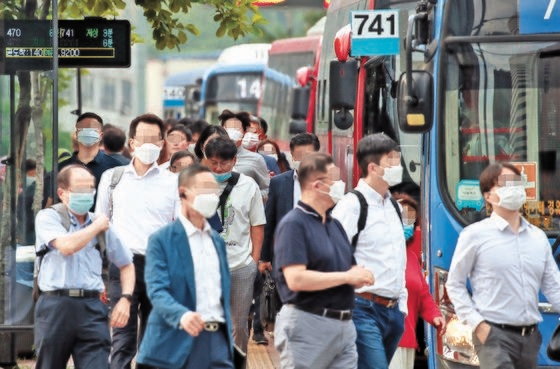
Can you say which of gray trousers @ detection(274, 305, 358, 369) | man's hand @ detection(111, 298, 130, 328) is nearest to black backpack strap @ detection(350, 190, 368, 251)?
gray trousers @ detection(274, 305, 358, 369)

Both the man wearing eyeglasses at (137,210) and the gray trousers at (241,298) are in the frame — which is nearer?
the man wearing eyeglasses at (137,210)

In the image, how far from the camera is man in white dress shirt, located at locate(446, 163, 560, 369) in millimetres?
9164

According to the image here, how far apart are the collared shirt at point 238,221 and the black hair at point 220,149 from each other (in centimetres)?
29

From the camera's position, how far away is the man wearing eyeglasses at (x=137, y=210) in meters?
10.7

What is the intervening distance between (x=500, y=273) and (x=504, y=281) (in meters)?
0.05

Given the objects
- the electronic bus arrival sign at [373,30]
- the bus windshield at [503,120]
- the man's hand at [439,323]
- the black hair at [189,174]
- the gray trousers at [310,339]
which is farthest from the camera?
the electronic bus arrival sign at [373,30]

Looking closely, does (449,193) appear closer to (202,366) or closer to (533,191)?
(533,191)

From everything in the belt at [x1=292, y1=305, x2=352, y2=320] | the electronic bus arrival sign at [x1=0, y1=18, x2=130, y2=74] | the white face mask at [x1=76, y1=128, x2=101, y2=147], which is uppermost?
the electronic bus arrival sign at [x1=0, y1=18, x2=130, y2=74]

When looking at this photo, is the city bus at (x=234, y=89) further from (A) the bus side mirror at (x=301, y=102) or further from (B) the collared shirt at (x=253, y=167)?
(B) the collared shirt at (x=253, y=167)

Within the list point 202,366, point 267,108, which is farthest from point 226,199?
point 267,108

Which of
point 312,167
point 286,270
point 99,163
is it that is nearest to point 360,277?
point 286,270

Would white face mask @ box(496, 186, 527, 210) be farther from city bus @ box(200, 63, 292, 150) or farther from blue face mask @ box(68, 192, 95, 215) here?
city bus @ box(200, 63, 292, 150)

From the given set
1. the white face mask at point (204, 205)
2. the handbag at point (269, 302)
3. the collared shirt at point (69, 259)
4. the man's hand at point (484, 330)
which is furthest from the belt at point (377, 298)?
the handbag at point (269, 302)

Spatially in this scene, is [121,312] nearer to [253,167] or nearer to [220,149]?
[220,149]
